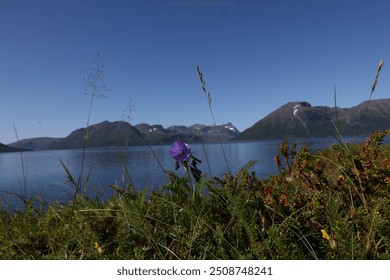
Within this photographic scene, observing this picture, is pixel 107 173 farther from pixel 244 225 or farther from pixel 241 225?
pixel 244 225

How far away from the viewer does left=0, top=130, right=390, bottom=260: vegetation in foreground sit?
2.06 metres

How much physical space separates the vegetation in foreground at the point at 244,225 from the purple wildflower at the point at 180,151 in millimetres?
176

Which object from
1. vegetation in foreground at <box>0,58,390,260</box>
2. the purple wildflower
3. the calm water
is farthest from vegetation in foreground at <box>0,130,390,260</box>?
the calm water

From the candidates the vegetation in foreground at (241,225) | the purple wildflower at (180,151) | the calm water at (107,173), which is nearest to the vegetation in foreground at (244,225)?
the vegetation in foreground at (241,225)

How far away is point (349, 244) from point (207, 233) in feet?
3.35

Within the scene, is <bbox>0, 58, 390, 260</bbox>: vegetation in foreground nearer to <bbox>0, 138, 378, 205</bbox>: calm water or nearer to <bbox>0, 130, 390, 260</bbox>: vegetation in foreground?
<bbox>0, 130, 390, 260</bbox>: vegetation in foreground

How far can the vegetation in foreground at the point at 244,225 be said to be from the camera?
2.06 m

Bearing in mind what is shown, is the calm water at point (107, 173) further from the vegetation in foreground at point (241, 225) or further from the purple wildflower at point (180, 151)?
the vegetation in foreground at point (241, 225)

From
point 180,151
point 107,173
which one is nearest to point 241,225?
point 180,151

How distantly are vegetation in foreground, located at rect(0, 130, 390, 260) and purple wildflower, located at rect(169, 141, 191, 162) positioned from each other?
176 millimetres

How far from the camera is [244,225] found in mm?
2094
